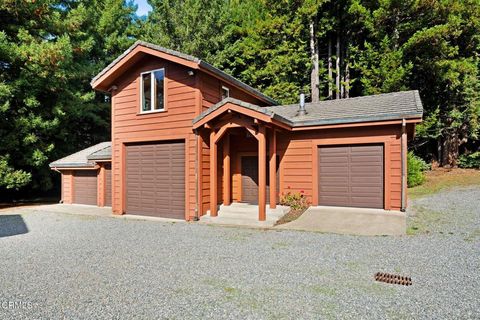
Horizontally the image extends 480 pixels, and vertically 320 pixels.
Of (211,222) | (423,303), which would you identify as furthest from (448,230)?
(211,222)

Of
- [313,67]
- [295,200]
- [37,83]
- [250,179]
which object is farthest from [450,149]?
[37,83]

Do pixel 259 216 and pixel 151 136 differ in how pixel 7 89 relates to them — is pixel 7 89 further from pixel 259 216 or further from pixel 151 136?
pixel 259 216

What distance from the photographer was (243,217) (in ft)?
27.1

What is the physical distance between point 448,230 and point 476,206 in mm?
3645

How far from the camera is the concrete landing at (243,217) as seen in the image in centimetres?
776

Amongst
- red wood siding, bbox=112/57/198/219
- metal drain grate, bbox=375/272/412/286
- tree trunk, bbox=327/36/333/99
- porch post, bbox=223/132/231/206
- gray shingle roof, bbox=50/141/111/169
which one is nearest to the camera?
metal drain grate, bbox=375/272/412/286

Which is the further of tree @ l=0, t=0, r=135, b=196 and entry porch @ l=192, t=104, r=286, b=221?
tree @ l=0, t=0, r=135, b=196

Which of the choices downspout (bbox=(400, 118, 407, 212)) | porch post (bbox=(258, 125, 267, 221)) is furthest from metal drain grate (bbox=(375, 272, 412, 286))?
downspout (bbox=(400, 118, 407, 212))

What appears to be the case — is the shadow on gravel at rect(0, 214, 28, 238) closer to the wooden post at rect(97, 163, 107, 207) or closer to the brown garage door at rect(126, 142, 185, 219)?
the wooden post at rect(97, 163, 107, 207)

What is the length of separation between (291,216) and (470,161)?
14771 mm

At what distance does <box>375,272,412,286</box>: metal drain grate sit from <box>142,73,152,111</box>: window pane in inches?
322

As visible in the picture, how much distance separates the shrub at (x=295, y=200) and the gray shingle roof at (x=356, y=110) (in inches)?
90.5

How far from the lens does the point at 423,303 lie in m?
3.28

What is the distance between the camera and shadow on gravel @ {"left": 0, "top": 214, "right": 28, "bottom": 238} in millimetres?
7463
